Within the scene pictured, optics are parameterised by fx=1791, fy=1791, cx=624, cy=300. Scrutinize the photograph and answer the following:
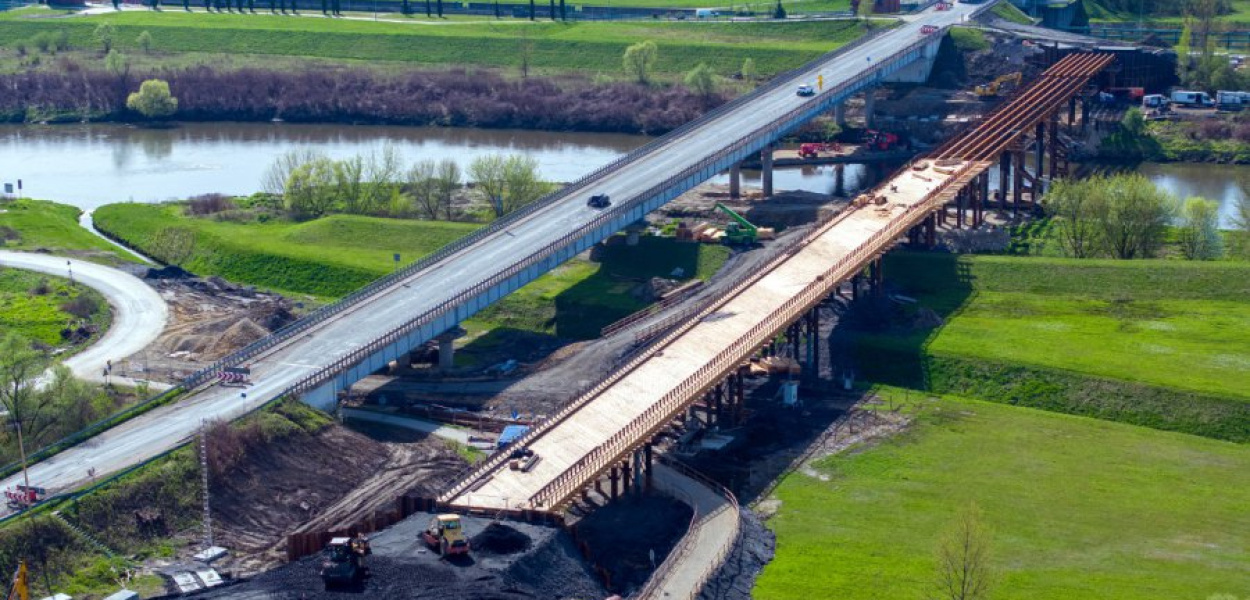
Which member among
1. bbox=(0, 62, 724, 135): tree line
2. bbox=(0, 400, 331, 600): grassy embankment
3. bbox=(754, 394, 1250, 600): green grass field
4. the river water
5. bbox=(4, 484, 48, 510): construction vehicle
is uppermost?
bbox=(0, 62, 724, 135): tree line

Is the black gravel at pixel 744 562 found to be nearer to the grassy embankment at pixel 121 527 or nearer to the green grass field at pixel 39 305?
the grassy embankment at pixel 121 527

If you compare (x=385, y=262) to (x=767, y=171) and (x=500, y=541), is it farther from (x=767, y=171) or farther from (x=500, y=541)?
(x=500, y=541)

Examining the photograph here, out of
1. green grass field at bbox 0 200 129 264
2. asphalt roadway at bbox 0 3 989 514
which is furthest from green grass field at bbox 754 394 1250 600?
green grass field at bbox 0 200 129 264

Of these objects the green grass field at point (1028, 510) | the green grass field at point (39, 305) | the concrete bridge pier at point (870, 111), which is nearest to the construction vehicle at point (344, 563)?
the green grass field at point (1028, 510)

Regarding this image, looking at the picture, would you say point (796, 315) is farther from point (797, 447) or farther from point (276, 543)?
point (276, 543)

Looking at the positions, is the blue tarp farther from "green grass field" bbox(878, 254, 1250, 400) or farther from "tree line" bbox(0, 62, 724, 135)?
"tree line" bbox(0, 62, 724, 135)

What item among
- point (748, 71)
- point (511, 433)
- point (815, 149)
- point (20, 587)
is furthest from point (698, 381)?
point (748, 71)
